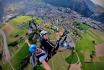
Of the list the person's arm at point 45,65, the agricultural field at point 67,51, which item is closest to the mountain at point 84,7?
the agricultural field at point 67,51

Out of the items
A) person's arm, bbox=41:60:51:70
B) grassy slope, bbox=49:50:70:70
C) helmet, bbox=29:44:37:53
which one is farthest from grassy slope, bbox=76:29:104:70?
helmet, bbox=29:44:37:53

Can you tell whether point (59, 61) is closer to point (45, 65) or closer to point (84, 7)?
point (45, 65)

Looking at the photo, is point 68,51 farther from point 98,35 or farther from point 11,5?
point 11,5

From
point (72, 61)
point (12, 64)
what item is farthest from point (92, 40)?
point (12, 64)

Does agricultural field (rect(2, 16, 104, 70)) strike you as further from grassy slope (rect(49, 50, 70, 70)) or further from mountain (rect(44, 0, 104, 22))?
mountain (rect(44, 0, 104, 22))

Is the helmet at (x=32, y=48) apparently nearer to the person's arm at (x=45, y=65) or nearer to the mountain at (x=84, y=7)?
the person's arm at (x=45, y=65)

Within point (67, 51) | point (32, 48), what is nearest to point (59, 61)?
point (67, 51)

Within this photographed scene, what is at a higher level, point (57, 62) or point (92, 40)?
point (92, 40)

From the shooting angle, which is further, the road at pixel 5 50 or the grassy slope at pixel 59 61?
the road at pixel 5 50
